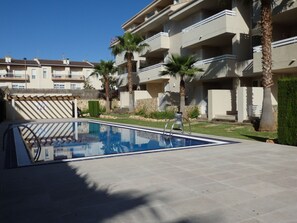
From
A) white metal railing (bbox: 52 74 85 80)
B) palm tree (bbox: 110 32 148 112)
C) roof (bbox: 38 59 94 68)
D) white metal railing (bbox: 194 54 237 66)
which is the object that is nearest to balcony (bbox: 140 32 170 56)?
palm tree (bbox: 110 32 148 112)

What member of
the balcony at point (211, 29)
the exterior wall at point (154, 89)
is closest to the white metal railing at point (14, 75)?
the exterior wall at point (154, 89)

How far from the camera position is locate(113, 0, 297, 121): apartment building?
59.9 ft

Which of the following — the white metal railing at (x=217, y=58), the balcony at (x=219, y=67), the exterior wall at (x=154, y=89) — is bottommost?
the exterior wall at (x=154, y=89)

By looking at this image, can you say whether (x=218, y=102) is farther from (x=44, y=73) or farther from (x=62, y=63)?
(x=62, y=63)

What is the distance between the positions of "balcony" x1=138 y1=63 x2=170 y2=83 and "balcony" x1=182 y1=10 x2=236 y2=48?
16.0 ft

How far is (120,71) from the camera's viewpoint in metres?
43.9

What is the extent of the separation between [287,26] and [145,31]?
19.7m

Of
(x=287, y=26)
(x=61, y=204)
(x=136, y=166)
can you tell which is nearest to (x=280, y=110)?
(x=136, y=166)

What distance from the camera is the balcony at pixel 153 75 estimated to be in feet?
99.3

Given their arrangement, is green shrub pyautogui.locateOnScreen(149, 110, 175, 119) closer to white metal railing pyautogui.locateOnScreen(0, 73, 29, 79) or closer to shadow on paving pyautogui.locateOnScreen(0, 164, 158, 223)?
shadow on paving pyautogui.locateOnScreen(0, 164, 158, 223)

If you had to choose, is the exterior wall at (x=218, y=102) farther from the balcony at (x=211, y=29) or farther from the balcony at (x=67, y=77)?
the balcony at (x=67, y=77)

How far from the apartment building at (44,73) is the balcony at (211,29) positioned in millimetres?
35338

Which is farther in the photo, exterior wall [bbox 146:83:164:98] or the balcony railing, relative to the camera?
the balcony railing

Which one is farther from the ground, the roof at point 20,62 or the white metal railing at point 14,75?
the roof at point 20,62
